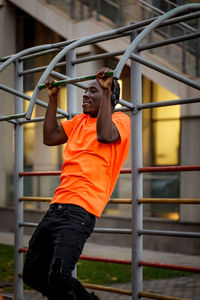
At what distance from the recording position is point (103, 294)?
6.26 m

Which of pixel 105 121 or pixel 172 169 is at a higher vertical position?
pixel 105 121

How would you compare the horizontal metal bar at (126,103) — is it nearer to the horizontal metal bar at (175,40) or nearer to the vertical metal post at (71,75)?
the horizontal metal bar at (175,40)

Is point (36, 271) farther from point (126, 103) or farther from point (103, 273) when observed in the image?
point (103, 273)

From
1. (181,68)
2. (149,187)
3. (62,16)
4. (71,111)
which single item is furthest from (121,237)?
(71,111)

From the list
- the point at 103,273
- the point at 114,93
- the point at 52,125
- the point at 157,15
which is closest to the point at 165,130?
the point at 157,15

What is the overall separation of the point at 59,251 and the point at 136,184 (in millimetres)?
1307

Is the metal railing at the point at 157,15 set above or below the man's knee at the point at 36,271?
above

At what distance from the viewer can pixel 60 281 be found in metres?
3.12

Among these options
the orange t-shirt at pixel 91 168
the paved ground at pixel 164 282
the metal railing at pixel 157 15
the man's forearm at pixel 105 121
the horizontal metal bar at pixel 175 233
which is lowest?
the paved ground at pixel 164 282

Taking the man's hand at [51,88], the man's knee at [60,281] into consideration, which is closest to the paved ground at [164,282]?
the man's knee at [60,281]

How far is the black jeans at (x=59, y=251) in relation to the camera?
312 cm

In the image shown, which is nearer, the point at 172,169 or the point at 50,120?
the point at 50,120

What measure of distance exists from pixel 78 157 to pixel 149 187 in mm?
6687

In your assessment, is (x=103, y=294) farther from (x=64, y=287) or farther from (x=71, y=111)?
(x=64, y=287)
